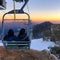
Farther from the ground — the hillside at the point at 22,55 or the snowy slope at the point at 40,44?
the hillside at the point at 22,55

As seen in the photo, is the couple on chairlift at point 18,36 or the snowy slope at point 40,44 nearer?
the couple on chairlift at point 18,36

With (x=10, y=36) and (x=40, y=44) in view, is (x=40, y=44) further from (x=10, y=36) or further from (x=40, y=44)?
(x=10, y=36)

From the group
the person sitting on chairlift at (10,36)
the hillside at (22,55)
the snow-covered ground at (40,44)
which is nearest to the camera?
the person sitting on chairlift at (10,36)

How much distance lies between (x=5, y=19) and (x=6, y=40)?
0.35 m

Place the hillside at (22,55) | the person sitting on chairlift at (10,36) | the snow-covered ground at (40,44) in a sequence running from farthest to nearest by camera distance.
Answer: the snow-covered ground at (40,44) < the hillside at (22,55) < the person sitting on chairlift at (10,36)

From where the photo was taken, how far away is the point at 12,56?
8352 millimetres

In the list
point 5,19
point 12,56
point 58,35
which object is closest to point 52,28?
point 58,35

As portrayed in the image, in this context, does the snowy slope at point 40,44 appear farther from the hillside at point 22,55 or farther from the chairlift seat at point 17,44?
the chairlift seat at point 17,44

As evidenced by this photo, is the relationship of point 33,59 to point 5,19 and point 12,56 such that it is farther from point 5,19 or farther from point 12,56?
point 5,19

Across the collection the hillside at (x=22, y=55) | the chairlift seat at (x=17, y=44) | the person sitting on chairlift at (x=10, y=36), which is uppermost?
the person sitting on chairlift at (x=10, y=36)

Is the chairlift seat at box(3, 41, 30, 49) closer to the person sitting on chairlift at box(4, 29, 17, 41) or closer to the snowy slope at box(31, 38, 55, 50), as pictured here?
the person sitting on chairlift at box(4, 29, 17, 41)

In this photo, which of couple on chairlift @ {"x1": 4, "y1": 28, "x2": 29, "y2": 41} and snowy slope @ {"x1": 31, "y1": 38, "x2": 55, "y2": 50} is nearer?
couple on chairlift @ {"x1": 4, "y1": 28, "x2": 29, "y2": 41}

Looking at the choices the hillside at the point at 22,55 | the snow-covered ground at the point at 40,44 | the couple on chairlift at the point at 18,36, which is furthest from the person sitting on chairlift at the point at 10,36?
the snow-covered ground at the point at 40,44

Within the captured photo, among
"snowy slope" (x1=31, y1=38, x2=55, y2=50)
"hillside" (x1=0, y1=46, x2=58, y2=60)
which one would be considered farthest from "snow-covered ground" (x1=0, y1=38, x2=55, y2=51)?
"hillside" (x1=0, y1=46, x2=58, y2=60)
